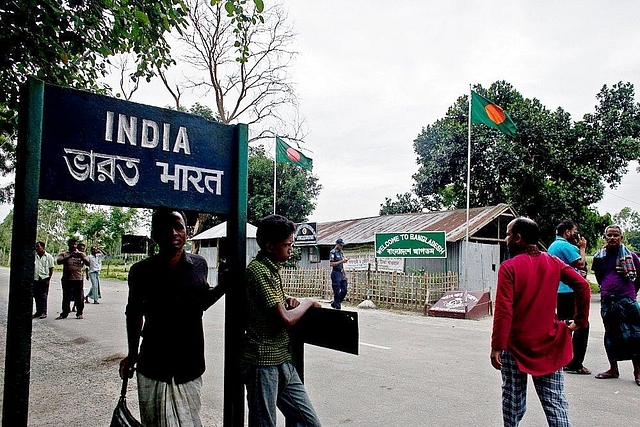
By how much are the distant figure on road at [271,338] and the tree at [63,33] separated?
2731 millimetres

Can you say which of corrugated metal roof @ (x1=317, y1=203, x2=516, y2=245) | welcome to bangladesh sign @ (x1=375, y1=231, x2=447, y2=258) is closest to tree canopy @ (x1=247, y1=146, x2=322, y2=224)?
corrugated metal roof @ (x1=317, y1=203, x2=516, y2=245)

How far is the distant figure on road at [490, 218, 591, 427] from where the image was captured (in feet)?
10.6

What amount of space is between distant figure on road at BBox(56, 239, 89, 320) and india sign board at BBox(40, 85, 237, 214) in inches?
367

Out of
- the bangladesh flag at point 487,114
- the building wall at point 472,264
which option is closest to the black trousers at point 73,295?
the building wall at point 472,264

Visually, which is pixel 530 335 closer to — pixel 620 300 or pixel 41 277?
pixel 620 300

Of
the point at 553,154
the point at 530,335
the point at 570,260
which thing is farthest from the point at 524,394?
the point at 553,154

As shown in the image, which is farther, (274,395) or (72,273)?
(72,273)

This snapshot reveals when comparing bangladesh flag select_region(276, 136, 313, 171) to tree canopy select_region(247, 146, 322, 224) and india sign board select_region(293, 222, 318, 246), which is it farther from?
tree canopy select_region(247, 146, 322, 224)

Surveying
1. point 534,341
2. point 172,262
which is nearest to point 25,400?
point 172,262

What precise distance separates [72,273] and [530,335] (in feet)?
33.3

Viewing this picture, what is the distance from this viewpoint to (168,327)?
2.57m

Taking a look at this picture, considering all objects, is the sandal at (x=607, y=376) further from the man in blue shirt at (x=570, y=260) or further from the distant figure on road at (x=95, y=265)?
the distant figure on road at (x=95, y=265)

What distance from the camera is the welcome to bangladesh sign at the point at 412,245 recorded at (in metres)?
14.9

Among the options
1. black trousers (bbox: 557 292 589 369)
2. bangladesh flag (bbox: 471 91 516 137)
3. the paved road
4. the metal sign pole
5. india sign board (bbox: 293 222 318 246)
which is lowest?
the paved road
